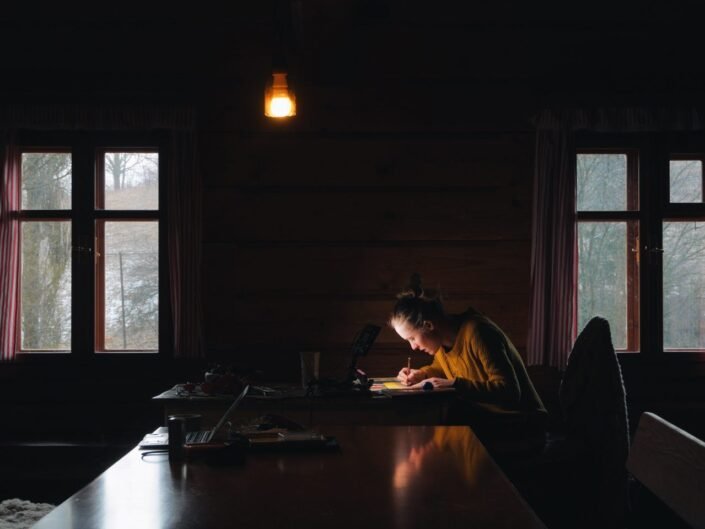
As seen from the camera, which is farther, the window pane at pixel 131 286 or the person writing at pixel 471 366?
the window pane at pixel 131 286

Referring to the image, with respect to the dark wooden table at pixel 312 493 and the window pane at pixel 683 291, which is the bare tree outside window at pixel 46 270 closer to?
the dark wooden table at pixel 312 493

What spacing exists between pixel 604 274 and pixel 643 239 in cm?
30

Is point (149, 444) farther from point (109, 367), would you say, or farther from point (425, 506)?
point (109, 367)

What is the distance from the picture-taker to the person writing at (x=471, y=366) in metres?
3.57

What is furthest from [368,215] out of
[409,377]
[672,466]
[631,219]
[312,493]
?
[672,466]

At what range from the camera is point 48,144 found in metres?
4.55

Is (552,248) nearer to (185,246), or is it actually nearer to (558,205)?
(558,205)

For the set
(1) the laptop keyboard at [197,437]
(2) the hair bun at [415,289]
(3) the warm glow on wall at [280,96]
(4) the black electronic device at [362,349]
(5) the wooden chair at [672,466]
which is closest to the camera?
(5) the wooden chair at [672,466]

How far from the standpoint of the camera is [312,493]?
2029 mm

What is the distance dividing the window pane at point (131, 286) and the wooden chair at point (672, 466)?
10.1 feet

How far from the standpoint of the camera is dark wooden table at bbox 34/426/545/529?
179 centimetres

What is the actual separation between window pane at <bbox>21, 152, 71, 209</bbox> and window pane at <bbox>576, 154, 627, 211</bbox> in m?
2.99

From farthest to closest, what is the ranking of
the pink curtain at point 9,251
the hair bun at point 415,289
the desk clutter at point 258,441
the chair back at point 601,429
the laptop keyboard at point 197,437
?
the pink curtain at point 9,251, the hair bun at point 415,289, the chair back at point 601,429, the laptop keyboard at point 197,437, the desk clutter at point 258,441

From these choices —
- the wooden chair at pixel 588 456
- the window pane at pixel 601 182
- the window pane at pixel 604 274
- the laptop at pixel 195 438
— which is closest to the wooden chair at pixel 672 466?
the wooden chair at pixel 588 456
